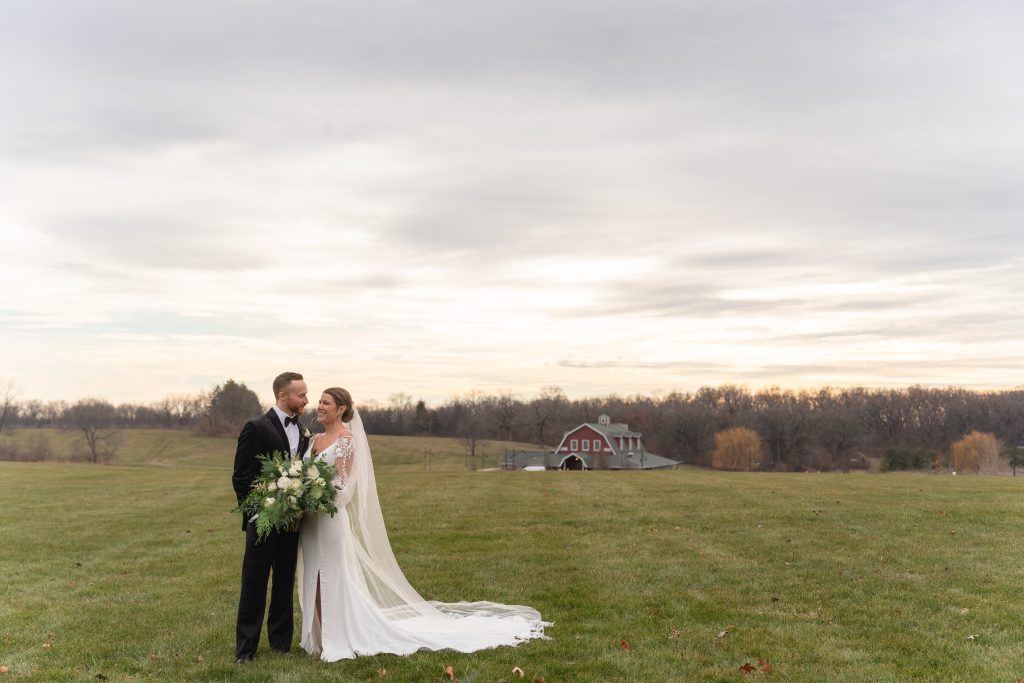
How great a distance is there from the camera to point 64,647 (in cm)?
972

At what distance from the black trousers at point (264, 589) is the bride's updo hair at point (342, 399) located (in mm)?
1509

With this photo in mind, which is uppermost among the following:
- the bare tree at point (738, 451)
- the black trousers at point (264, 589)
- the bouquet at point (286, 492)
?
the bouquet at point (286, 492)

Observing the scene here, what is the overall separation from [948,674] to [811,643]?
154cm

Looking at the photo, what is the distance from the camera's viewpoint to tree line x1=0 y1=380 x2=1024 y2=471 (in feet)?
413

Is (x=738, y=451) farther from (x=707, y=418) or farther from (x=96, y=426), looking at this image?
(x=96, y=426)

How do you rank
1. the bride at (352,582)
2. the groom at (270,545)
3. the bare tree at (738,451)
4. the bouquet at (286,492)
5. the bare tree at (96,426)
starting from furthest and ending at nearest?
the bare tree at (738,451)
the bare tree at (96,426)
the bride at (352,582)
the groom at (270,545)
the bouquet at (286,492)

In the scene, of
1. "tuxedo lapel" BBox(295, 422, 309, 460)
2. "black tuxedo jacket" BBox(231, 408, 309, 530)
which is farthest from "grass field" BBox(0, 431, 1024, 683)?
"tuxedo lapel" BBox(295, 422, 309, 460)

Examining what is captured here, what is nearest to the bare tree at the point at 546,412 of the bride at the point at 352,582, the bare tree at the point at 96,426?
the bare tree at the point at 96,426

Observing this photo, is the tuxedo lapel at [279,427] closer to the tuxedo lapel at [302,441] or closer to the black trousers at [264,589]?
the tuxedo lapel at [302,441]

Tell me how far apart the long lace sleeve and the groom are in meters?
0.47

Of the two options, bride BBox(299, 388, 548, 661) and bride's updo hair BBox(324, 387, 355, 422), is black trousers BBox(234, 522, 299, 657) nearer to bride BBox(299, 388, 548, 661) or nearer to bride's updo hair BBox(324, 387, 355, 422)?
bride BBox(299, 388, 548, 661)

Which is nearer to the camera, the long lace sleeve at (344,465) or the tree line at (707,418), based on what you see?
the long lace sleeve at (344,465)

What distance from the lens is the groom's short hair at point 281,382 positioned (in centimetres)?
905

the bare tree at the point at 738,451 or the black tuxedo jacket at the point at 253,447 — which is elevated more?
the black tuxedo jacket at the point at 253,447
